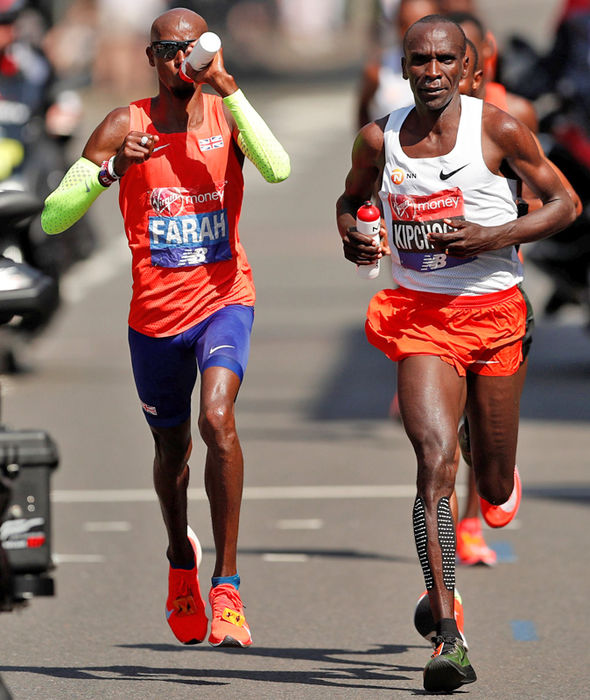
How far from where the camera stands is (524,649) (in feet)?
23.1

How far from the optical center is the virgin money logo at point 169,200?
22.5 ft

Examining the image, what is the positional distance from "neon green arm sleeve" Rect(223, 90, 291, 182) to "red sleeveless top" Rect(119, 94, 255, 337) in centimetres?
11

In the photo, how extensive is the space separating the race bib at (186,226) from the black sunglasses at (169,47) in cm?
48

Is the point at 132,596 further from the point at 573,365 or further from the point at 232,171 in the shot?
the point at 573,365

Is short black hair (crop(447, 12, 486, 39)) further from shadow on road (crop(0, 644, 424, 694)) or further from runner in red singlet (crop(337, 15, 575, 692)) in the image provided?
shadow on road (crop(0, 644, 424, 694))

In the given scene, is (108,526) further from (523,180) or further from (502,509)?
(523,180)

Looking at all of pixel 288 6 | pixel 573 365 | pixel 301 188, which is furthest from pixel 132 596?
pixel 288 6

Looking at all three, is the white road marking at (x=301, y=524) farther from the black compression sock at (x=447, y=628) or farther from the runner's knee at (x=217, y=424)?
the black compression sock at (x=447, y=628)

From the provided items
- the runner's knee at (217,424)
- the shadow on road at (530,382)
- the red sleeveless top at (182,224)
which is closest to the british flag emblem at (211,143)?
the red sleeveless top at (182,224)

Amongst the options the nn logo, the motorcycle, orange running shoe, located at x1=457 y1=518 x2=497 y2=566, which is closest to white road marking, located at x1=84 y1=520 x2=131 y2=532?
orange running shoe, located at x1=457 y1=518 x2=497 y2=566

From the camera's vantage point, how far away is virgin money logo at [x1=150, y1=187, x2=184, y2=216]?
686 cm

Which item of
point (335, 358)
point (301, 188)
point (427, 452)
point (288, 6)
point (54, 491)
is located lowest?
point (288, 6)

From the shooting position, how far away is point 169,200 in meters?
6.87

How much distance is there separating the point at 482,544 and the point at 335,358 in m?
6.50
